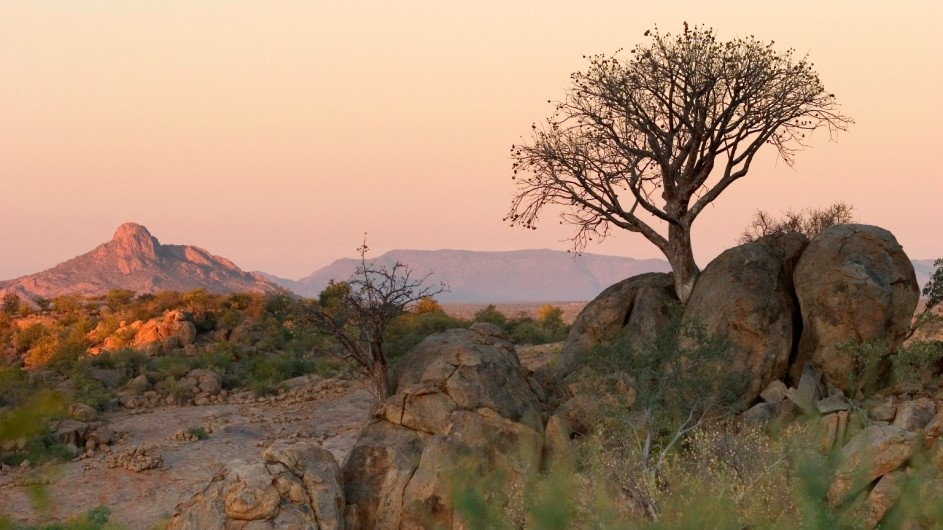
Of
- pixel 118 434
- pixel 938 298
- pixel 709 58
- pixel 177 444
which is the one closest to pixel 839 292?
pixel 938 298

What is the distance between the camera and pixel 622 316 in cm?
2025

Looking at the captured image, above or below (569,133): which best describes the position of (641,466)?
below

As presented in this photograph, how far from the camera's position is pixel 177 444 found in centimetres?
2142

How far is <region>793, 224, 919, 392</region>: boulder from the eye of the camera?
59.6 feet

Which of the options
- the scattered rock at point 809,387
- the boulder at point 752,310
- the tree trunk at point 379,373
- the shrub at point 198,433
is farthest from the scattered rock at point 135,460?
the scattered rock at point 809,387

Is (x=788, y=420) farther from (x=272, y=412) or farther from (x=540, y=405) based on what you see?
(x=272, y=412)

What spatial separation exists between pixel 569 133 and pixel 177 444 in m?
10.9

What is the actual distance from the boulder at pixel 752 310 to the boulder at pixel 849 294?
42cm

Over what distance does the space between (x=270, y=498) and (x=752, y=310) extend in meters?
9.78

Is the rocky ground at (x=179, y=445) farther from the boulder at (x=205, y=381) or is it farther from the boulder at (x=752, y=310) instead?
the boulder at (x=752, y=310)

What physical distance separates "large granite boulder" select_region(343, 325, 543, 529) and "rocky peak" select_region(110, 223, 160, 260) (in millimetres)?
131218

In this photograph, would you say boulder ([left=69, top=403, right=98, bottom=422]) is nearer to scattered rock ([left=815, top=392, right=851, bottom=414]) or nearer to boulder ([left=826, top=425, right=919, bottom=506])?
scattered rock ([left=815, top=392, right=851, bottom=414])

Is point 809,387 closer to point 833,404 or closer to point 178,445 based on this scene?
point 833,404

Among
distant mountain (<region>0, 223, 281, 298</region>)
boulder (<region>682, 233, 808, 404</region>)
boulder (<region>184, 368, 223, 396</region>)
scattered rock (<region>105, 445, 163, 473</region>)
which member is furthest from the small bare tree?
distant mountain (<region>0, 223, 281, 298</region>)
